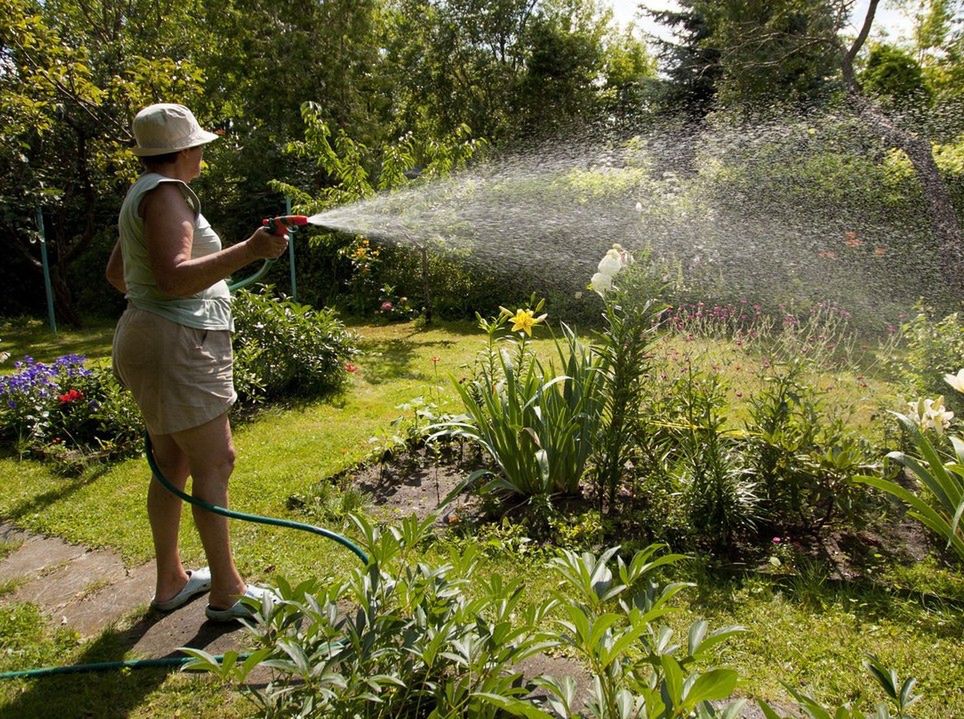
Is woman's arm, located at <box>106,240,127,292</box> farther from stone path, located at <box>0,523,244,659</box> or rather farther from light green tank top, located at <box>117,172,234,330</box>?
stone path, located at <box>0,523,244,659</box>

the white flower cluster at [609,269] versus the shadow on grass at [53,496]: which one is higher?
the white flower cluster at [609,269]

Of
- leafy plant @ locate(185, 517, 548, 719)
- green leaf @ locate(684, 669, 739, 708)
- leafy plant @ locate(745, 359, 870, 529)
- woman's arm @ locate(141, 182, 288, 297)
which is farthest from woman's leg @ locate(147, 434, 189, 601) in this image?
leafy plant @ locate(745, 359, 870, 529)

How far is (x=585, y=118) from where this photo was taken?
19.0 metres

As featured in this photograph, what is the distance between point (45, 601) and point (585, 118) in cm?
1857

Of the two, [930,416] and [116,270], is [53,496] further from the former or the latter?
[930,416]

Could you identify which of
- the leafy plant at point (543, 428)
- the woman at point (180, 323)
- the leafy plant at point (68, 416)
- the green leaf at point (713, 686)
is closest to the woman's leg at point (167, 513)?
the woman at point (180, 323)

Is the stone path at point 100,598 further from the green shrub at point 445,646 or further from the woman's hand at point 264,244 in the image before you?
the woman's hand at point 264,244

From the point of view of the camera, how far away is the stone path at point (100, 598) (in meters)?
2.41

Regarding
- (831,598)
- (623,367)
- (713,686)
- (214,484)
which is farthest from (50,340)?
(713,686)

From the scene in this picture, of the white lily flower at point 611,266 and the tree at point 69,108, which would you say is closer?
the white lily flower at point 611,266

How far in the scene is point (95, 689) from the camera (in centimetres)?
217

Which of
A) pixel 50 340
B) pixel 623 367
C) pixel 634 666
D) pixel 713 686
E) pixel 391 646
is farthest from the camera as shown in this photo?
pixel 50 340

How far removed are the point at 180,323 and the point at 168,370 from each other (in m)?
0.16

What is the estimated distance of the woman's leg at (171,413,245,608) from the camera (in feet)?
7.55
